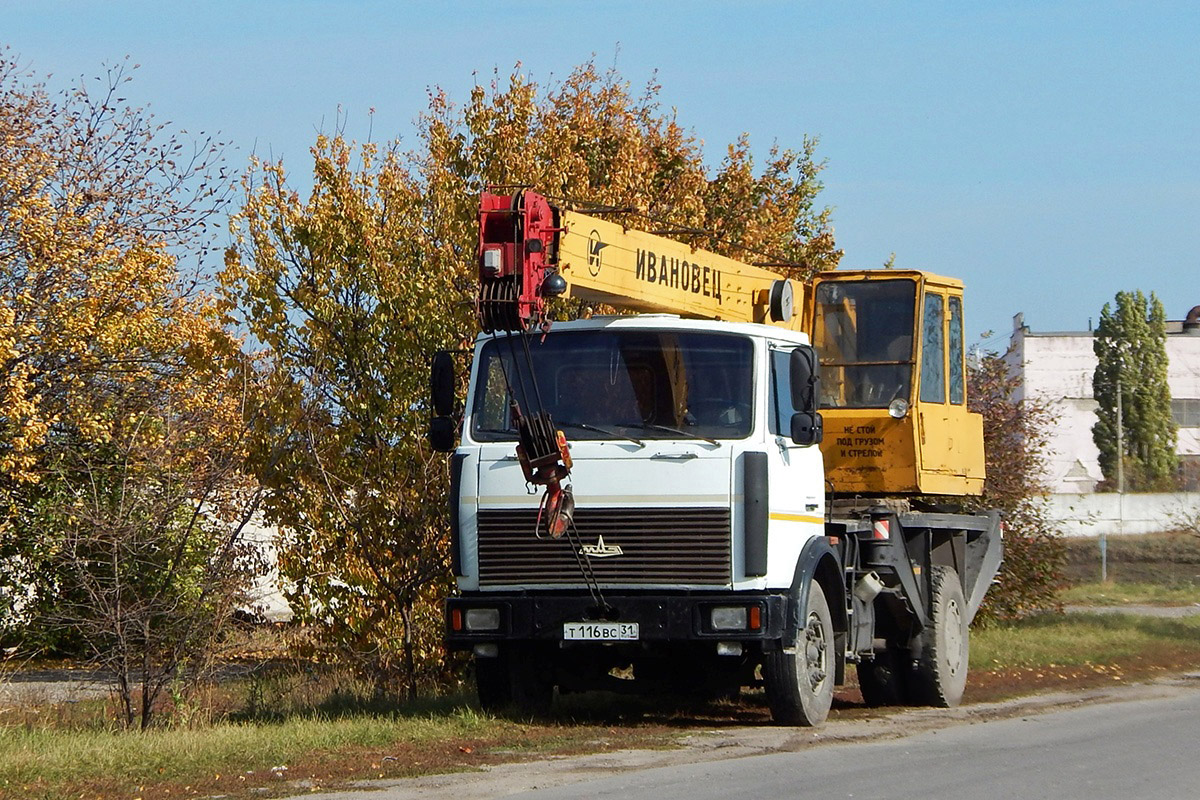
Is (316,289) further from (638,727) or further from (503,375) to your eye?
(638,727)

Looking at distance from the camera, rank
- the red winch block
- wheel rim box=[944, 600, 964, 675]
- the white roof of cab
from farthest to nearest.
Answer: wheel rim box=[944, 600, 964, 675] → the white roof of cab → the red winch block

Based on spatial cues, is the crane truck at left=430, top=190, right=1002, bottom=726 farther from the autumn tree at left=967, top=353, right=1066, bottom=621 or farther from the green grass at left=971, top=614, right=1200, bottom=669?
the autumn tree at left=967, top=353, right=1066, bottom=621

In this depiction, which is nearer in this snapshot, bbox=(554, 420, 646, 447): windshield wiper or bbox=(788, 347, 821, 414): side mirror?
bbox=(554, 420, 646, 447): windshield wiper

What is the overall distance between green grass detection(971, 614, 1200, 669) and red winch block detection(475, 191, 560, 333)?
35.3 feet

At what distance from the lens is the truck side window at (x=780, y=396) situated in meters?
12.4

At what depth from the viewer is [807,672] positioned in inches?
500

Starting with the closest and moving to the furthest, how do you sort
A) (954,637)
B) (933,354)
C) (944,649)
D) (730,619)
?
(730,619) → (933,354) → (944,649) → (954,637)

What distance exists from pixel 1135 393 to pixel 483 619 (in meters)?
71.6

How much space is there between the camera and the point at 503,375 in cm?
1257

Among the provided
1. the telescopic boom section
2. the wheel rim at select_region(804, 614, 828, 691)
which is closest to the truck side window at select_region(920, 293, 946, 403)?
the telescopic boom section

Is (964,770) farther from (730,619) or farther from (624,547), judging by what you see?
(624,547)

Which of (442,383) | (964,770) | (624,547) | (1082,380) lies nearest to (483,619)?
(624,547)

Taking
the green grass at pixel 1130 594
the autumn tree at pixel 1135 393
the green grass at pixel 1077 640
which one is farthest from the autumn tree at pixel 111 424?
the autumn tree at pixel 1135 393

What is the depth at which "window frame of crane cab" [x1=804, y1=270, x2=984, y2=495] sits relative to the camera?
1530cm
